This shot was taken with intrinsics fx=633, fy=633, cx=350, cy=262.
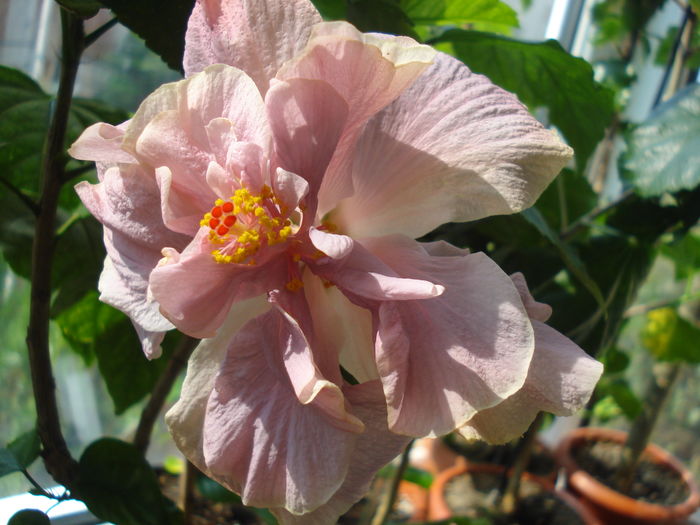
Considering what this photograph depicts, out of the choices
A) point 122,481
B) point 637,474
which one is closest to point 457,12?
point 122,481

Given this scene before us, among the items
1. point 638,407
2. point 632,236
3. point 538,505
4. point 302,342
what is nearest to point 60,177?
point 302,342

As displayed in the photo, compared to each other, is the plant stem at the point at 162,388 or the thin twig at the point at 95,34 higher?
the thin twig at the point at 95,34

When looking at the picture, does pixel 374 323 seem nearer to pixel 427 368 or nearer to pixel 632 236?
pixel 427 368

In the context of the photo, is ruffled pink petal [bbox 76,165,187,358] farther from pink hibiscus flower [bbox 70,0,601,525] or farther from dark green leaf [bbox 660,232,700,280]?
dark green leaf [bbox 660,232,700,280]

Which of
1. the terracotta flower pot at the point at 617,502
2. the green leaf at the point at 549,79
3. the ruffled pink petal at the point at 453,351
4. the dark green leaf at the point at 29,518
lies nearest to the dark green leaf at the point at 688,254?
the terracotta flower pot at the point at 617,502

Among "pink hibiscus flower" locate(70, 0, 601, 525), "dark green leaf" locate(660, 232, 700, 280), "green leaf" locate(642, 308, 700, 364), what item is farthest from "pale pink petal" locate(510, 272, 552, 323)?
Result: "green leaf" locate(642, 308, 700, 364)

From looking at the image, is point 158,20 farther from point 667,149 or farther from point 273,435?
point 667,149

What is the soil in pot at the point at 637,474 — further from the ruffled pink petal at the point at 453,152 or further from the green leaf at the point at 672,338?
the ruffled pink petal at the point at 453,152
